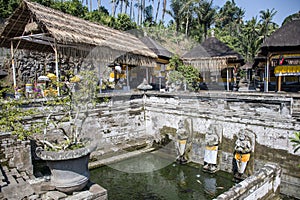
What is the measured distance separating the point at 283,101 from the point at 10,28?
9.59 metres

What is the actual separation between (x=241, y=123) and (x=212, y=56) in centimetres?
822

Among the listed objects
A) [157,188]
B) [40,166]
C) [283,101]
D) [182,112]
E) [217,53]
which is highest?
[217,53]

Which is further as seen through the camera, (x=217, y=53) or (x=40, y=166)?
(x=217, y=53)

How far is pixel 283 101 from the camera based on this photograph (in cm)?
588

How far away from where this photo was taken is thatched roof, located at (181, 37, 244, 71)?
12.9 m

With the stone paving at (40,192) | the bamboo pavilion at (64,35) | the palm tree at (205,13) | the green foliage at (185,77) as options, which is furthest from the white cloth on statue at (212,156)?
the palm tree at (205,13)

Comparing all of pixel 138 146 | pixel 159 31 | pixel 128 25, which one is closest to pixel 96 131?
pixel 138 146

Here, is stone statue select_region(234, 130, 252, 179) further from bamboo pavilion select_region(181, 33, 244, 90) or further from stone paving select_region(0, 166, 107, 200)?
bamboo pavilion select_region(181, 33, 244, 90)

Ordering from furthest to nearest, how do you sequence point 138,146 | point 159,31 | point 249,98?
point 159,31 → point 138,146 → point 249,98

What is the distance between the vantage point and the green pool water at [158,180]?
5.84 meters

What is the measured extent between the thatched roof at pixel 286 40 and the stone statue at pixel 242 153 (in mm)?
6241

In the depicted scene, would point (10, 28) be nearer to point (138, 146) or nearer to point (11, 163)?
point (11, 163)

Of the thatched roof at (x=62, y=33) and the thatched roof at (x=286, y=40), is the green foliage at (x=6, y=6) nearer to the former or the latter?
the thatched roof at (x=62, y=33)

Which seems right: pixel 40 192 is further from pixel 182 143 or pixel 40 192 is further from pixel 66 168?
pixel 182 143
